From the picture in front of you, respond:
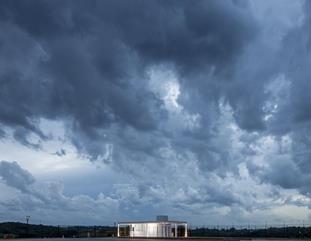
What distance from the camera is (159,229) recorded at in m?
124

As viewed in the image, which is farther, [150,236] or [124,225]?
[124,225]

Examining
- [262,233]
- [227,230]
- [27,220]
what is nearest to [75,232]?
[27,220]

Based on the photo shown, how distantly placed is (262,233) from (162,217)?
35.3m

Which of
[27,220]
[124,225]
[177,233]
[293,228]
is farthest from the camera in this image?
[27,220]

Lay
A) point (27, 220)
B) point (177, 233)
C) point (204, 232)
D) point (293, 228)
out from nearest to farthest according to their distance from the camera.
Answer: point (177, 233) < point (293, 228) < point (27, 220) < point (204, 232)

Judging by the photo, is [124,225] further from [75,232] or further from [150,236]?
[75,232]

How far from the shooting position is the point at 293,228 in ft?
511

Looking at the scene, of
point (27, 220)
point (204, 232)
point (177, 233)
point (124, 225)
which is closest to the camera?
point (177, 233)

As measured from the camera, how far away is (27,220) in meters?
166

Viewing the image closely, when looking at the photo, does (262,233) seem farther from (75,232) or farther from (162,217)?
(75,232)

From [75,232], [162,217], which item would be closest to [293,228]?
[162,217]

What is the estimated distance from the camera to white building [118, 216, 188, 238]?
123438 mm

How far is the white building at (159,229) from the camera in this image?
12344 centimetres

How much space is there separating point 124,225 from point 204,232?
161ft
